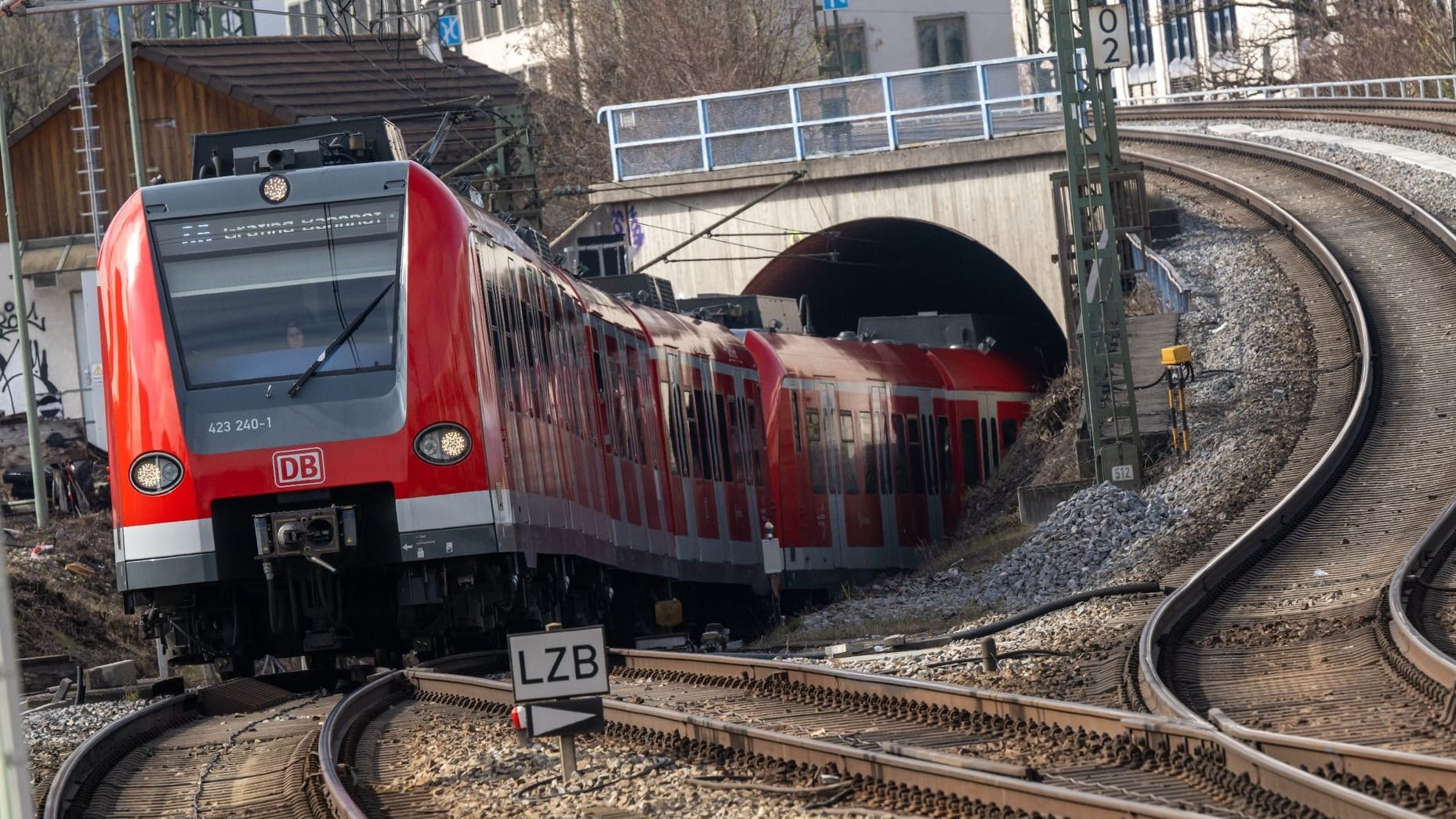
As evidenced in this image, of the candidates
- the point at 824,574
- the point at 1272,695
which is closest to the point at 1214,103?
the point at 824,574

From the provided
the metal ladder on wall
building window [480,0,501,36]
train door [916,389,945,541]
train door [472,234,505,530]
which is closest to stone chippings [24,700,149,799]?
train door [472,234,505,530]

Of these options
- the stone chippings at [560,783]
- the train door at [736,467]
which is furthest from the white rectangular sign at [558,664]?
the train door at [736,467]

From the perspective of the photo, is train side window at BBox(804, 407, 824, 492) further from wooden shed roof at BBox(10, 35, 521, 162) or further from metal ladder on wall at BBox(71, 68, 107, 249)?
wooden shed roof at BBox(10, 35, 521, 162)

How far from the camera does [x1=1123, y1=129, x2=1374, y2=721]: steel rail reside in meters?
11.1

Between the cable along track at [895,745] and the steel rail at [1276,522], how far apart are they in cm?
66

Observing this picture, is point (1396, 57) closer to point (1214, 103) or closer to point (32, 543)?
point (1214, 103)

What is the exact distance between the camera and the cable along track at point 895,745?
24.1 feet

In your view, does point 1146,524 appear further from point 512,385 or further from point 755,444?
point 512,385

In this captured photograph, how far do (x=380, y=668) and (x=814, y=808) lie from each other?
10.4 metres

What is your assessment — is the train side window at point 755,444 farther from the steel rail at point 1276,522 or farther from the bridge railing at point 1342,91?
the bridge railing at point 1342,91

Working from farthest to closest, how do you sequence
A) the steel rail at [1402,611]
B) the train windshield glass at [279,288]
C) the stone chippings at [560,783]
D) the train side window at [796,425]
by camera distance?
the train side window at [796,425] < the train windshield glass at [279,288] < the steel rail at [1402,611] < the stone chippings at [560,783]

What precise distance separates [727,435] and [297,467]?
412 inches

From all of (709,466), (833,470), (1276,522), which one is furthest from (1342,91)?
(1276,522)

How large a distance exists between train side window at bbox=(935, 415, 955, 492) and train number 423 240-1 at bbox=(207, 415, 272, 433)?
55.8 feet
